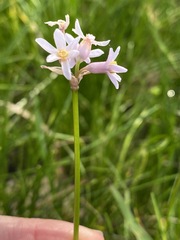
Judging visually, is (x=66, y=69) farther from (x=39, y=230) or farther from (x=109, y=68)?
(x=39, y=230)

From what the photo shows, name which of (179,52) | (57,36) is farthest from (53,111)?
(57,36)

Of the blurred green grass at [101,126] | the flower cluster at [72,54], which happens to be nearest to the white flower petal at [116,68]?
the flower cluster at [72,54]

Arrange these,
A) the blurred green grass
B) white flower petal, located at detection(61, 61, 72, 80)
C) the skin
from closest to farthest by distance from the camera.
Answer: white flower petal, located at detection(61, 61, 72, 80) → the skin → the blurred green grass

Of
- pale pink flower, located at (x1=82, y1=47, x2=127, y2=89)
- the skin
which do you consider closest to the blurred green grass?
the skin

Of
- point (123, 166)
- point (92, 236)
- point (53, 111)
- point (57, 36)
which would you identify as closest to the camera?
point (57, 36)

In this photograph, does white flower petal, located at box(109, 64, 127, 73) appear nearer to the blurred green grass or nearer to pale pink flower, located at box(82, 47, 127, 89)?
pale pink flower, located at box(82, 47, 127, 89)

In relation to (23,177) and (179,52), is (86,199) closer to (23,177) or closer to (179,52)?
(23,177)

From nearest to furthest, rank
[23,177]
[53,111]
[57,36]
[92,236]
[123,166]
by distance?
[57,36] → [92,236] → [23,177] → [123,166] → [53,111]

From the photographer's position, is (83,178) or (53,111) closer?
(83,178)

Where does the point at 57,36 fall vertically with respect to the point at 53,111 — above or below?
below
